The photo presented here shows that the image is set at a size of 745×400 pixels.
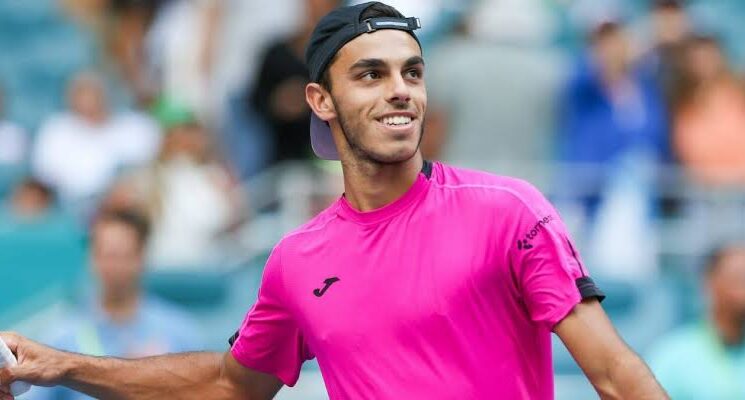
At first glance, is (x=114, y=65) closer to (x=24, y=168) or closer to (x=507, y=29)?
(x=24, y=168)

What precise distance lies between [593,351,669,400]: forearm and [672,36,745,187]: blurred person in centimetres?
548

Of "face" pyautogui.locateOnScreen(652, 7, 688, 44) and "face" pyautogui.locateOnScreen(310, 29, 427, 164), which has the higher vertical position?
"face" pyautogui.locateOnScreen(652, 7, 688, 44)

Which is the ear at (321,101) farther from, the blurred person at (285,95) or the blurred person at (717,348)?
the blurred person at (285,95)

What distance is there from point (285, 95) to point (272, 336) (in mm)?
4791

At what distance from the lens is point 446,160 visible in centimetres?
945

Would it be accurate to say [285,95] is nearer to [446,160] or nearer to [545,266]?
[446,160]

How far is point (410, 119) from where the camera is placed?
454 cm

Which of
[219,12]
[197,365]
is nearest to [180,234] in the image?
[219,12]

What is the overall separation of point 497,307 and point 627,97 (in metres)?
5.31

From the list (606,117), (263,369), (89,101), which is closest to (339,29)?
(263,369)

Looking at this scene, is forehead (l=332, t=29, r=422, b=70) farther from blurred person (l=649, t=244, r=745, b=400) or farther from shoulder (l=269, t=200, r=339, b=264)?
blurred person (l=649, t=244, r=745, b=400)

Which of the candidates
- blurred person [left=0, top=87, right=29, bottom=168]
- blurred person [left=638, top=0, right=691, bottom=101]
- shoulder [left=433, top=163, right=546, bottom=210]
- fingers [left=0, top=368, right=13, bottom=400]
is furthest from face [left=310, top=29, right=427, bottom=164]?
blurred person [left=0, top=87, right=29, bottom=168]

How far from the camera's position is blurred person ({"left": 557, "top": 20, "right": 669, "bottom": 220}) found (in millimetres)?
9500

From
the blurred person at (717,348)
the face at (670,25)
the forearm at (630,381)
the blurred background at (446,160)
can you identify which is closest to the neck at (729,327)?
the blurred person at (717,348)
